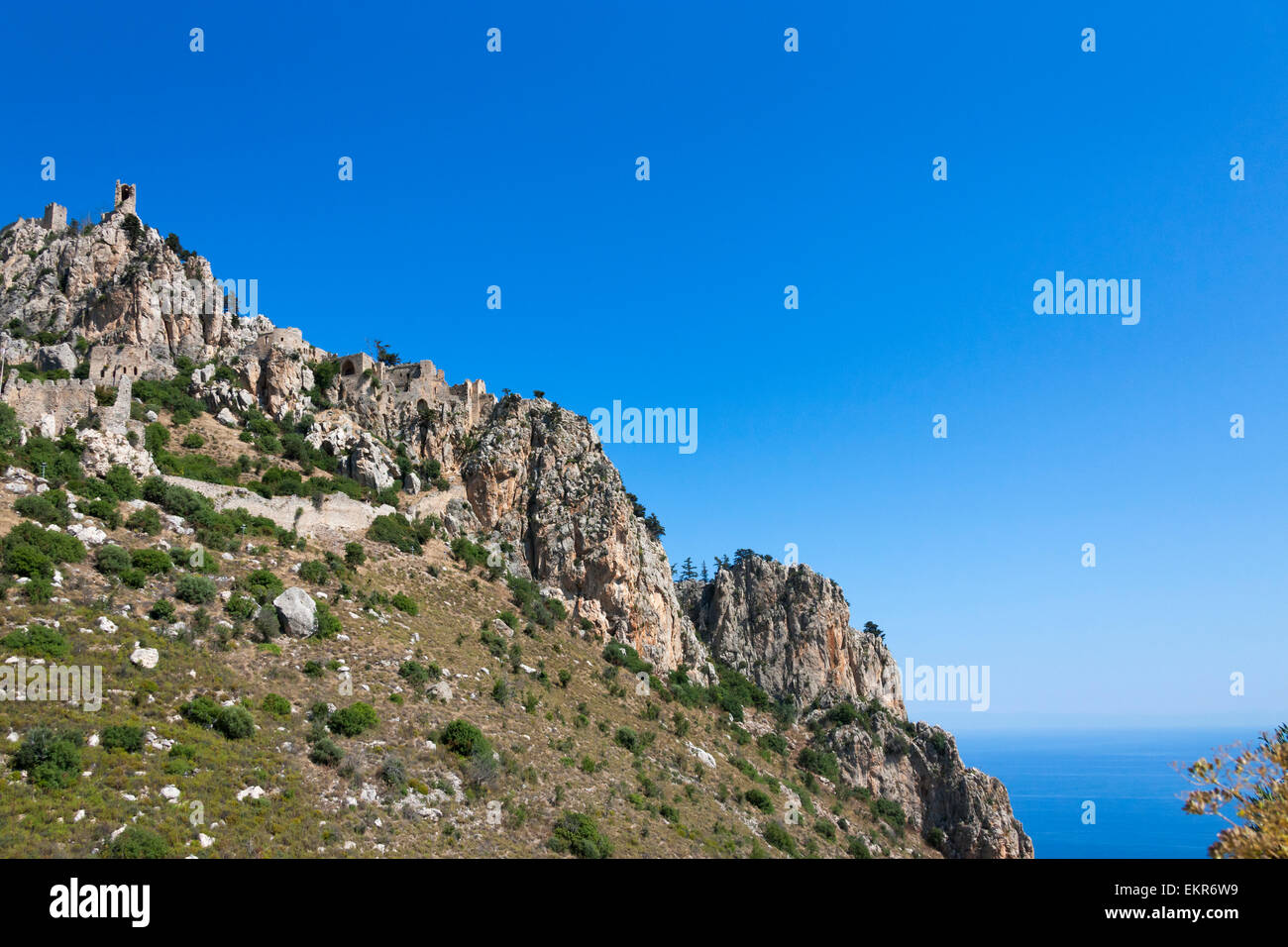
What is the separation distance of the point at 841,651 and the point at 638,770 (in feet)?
107

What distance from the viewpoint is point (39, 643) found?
2017 centimetres

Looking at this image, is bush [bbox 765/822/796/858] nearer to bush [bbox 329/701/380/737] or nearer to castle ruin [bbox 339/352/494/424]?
bush [bbox 329/701/380/737]

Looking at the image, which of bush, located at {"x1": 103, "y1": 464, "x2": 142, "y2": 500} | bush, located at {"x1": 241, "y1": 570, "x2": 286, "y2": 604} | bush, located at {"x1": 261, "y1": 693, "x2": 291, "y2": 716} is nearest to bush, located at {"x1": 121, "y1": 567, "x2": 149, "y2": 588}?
bush, located at {"x1": 241, "y1": 570, "x2": 286, "y2": 604}

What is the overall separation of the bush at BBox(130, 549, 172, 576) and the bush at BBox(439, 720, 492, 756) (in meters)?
12.2

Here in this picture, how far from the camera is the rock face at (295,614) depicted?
27328 mm

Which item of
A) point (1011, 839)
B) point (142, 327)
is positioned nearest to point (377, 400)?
point (142, 327)

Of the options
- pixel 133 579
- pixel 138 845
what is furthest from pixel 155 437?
pixel 138 845

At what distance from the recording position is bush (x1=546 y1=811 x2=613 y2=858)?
22922 mm

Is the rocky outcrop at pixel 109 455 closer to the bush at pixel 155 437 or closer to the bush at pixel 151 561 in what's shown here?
the bush at pixel 155 437

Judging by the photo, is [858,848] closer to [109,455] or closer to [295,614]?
[295,614]

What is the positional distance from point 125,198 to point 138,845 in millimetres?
52990

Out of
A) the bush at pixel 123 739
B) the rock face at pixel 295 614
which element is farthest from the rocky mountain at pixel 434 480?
the bush at pixel 123 739
